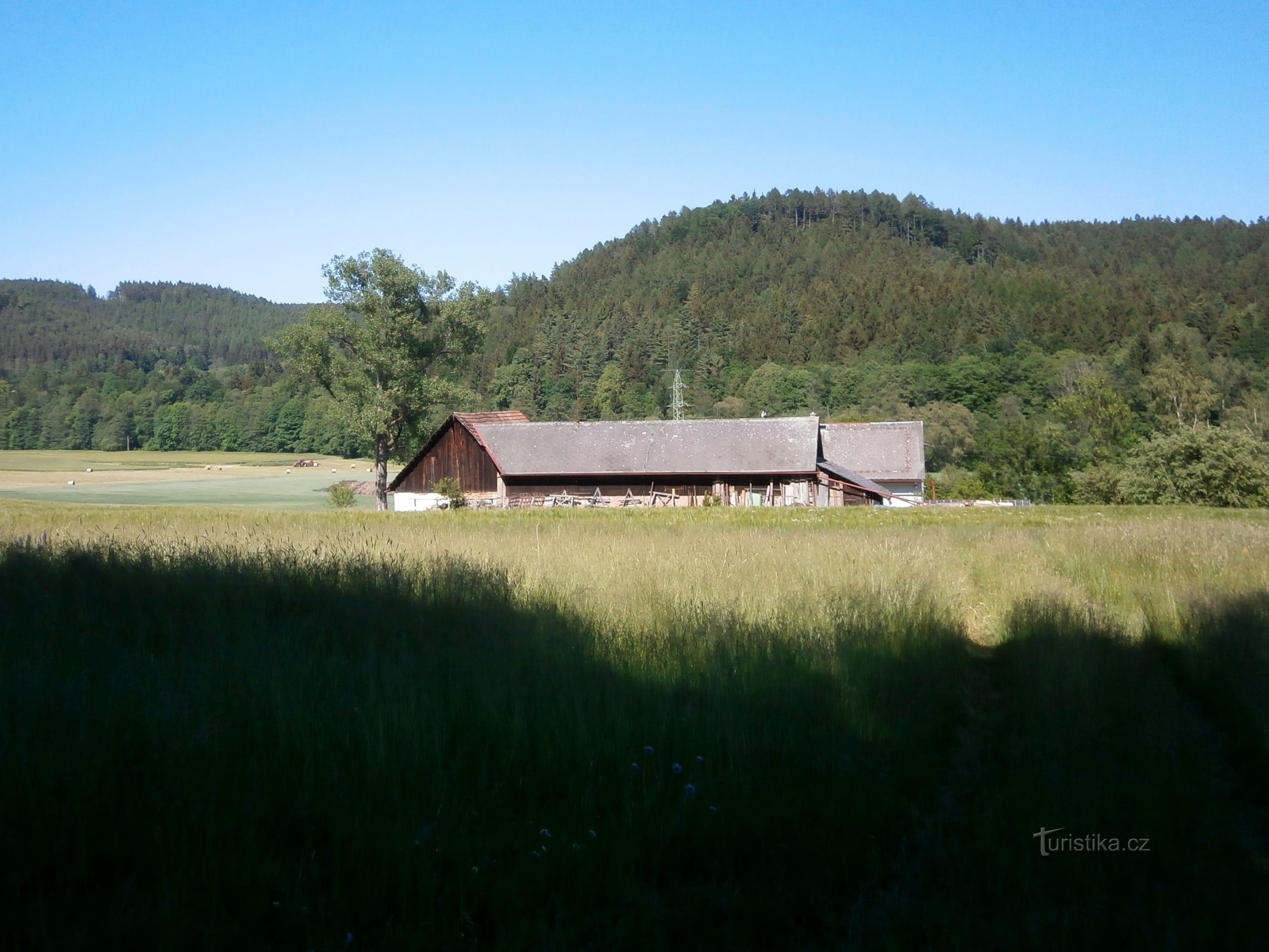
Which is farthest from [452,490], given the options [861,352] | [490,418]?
[861,352]

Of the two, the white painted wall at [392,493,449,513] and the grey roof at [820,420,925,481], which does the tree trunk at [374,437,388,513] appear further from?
the grey roof at [820,420,925,481]

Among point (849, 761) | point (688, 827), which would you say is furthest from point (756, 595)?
point (688, 827)

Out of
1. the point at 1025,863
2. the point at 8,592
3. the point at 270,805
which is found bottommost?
the point at 1025,863

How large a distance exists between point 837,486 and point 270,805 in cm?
4783

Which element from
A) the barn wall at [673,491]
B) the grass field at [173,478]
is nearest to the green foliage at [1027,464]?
the barn wall at [673,491]

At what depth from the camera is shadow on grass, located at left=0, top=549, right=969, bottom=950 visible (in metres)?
3.96

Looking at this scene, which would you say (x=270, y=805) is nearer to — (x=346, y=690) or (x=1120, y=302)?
(x=346, y=690)

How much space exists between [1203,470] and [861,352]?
234ft

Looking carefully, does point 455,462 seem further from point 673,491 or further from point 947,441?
point 947,441

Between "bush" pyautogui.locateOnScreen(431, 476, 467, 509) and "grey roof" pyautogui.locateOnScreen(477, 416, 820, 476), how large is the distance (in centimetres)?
268

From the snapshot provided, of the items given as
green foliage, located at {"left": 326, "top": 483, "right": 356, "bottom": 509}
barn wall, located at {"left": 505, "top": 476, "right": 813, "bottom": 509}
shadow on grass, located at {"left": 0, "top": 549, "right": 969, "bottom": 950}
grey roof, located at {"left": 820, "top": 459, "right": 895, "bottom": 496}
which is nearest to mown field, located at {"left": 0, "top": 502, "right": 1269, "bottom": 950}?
shadow on grass, located at {"left": 0, "top": 549, "right": 969, "bottom": 950}

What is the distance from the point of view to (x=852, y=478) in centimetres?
5609

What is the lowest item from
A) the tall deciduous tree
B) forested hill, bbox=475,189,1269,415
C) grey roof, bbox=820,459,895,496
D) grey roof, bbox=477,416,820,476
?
grey roof, bbox=820,459,895,496

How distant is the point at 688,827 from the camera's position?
4.77 m
